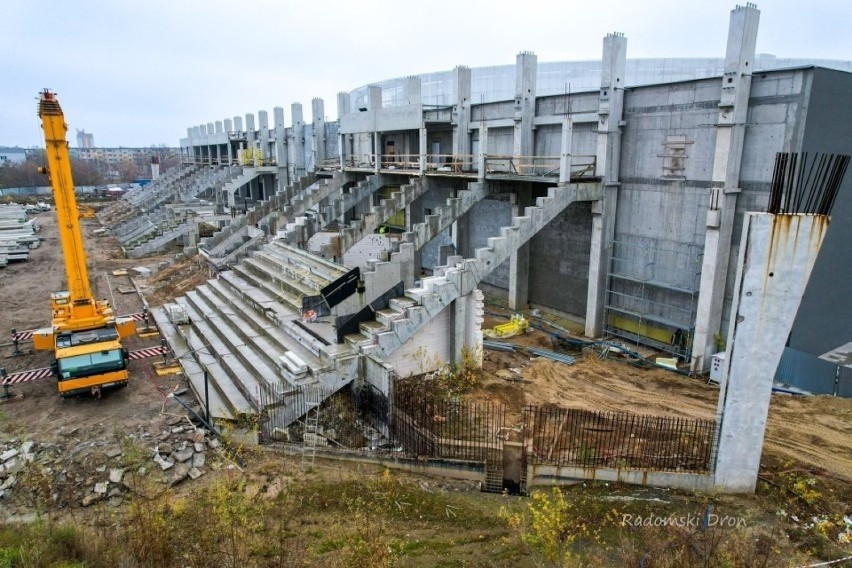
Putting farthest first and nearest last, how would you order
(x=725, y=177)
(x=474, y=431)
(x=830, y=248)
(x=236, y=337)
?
(x=236, y=337) → (x=830, y=248) → (x=725, y=177) → (x=474, y=431)

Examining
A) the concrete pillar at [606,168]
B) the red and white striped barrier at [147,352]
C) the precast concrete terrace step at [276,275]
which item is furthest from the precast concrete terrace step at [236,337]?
the concrete pillar at [606,168]

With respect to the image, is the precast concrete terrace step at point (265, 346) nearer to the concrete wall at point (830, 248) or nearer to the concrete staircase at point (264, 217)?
the concrete staircase at point (264, 217)

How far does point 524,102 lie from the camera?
63.2ft

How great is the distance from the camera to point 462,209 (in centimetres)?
A: 1934

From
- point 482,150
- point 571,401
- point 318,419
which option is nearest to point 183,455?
point 318,419

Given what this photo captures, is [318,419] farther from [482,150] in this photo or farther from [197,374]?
[482,150]

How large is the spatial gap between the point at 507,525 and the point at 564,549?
100cm

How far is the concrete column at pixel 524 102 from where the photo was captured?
18.9 meters

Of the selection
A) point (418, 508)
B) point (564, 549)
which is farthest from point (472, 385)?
point (564, 549)

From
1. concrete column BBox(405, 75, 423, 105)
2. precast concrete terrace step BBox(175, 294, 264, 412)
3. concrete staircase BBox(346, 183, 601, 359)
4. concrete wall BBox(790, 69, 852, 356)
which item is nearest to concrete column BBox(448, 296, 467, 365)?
concrete staircase BBox(346, 183, 601, 359)

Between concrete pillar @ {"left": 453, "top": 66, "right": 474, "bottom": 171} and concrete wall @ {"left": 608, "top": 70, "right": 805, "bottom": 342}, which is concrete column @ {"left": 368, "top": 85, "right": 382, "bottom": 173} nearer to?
concrete pillar @ {"left": 453, "top": 66, "right": 474, "bottom": 171}

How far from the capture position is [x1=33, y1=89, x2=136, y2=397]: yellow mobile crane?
13258mm

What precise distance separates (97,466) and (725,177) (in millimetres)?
15944

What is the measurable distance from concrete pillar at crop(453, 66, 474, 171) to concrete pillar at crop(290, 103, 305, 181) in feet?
55.1
